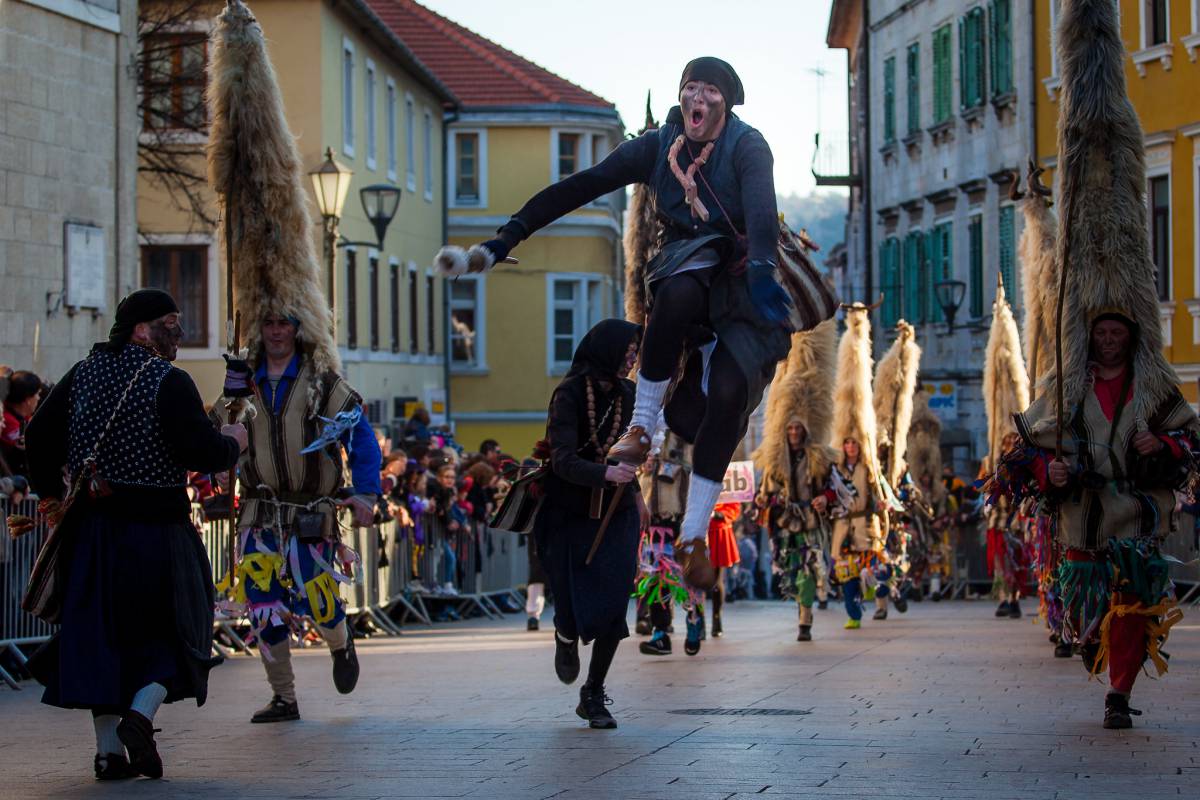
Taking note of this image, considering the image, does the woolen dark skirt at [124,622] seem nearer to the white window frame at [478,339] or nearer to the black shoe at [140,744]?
the black shoe at [140,744]

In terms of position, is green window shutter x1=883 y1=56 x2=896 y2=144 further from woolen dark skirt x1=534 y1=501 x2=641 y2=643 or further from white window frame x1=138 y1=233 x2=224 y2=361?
woolen dark skirt x1=534 y1=501 x2=641 y2=643

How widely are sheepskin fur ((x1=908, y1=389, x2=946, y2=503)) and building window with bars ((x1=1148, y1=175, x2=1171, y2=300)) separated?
3584 mm

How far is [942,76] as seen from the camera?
4147cm

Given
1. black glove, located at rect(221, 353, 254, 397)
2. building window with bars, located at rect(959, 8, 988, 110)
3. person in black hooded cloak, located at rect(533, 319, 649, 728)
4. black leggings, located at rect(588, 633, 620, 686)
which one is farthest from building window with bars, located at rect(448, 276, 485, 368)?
black glove, located at rect(221, 353, 254, 397)

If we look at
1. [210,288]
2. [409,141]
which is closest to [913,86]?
[409,141]

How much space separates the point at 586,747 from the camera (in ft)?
31.4

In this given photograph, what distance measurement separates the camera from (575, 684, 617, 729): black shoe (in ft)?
34.3

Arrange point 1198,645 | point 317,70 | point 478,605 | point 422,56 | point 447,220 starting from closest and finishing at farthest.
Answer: point 1198,645 → point 478,605 → point 317,70 → point 447,220 → point 422,56

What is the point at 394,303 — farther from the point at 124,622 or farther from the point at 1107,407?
the point at 124,622

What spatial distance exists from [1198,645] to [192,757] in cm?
949

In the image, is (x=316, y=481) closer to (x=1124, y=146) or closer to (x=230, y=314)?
(x=230, y=314)

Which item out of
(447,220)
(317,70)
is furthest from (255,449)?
(447,220)

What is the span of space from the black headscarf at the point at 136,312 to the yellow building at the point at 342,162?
61.9 ft

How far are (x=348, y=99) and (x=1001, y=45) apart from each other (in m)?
11.3
